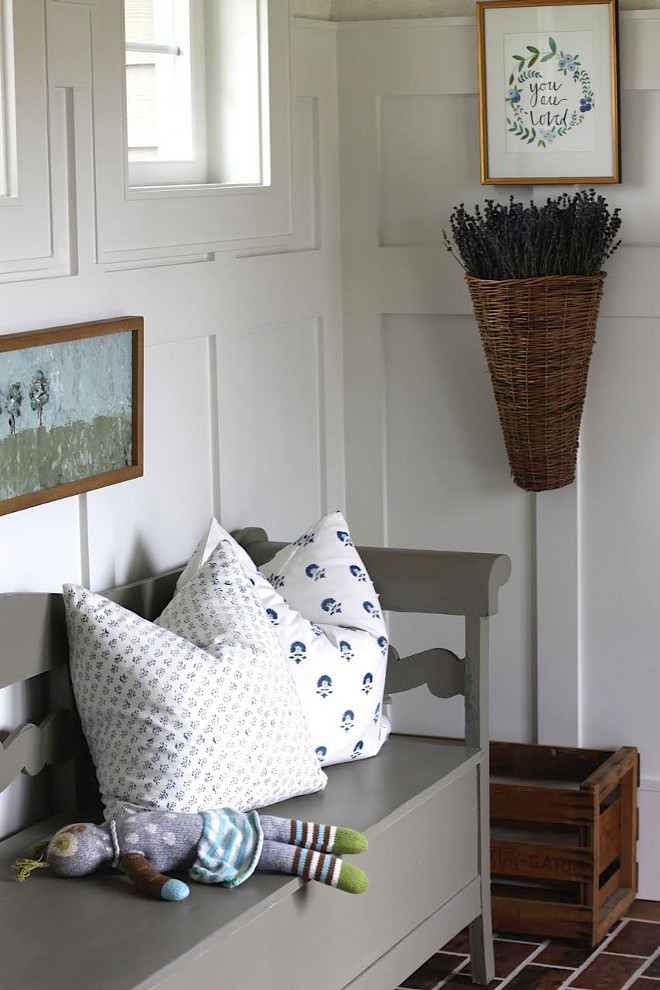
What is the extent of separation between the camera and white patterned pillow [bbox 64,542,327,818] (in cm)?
213

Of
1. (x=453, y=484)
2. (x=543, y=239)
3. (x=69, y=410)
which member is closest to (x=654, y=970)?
(x=453, y=484)

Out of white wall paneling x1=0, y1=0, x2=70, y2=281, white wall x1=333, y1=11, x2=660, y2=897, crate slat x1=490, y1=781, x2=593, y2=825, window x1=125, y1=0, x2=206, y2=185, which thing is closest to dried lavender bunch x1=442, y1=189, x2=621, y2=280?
white wall x1=333, y1=11, x2=660, y2=897

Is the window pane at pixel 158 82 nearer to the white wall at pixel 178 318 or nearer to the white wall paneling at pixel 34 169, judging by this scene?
the white wall at pixel 178 318

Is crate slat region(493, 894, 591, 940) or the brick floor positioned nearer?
the brick floor

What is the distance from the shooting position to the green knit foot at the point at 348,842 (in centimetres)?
211

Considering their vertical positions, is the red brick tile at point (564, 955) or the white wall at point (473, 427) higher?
the white wall at point (473, 427)

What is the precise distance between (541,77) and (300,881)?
5.65 feet

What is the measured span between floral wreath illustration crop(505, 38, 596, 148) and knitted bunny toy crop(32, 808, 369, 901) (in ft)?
5.11

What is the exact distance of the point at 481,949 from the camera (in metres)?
2.74

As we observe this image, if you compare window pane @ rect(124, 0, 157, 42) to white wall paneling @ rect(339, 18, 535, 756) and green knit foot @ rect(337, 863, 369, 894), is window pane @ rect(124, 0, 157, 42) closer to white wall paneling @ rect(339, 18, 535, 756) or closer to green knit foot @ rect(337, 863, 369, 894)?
white wall paneling @ rect(339, 18, 535, 756)

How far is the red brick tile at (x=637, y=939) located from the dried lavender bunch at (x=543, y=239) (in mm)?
1334

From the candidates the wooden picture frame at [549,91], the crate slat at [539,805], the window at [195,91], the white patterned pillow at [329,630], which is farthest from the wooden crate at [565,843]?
the window at [195,91]

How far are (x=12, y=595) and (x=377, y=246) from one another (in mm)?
1361

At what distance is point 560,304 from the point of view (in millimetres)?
2816
